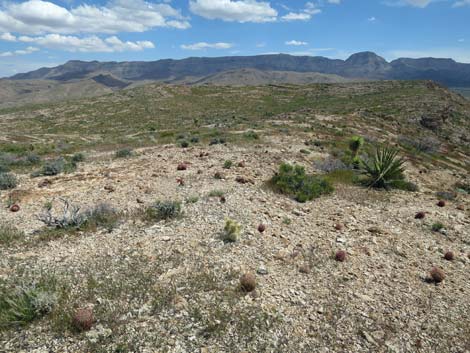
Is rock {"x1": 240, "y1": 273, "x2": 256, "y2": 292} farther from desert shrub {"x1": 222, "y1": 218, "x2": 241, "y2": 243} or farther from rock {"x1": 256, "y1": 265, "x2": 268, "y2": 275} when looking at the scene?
desert shrub {"x1": 222, "y1": 218, "x2": 241, "y2": 243}

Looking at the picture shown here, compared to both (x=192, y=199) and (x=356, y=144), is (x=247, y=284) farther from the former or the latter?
(x=356, y=144)

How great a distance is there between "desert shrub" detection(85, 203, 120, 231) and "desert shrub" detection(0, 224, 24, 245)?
1.78 metres

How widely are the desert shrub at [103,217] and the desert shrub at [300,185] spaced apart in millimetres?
6262

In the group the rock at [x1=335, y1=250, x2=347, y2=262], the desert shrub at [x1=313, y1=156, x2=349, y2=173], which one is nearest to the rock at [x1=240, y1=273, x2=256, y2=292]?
the rock at [x1=335, y1=250, x2=347, y2=262]

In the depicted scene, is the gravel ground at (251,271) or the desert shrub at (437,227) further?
the desert shrub at (437,227)

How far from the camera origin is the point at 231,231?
28.9 feet

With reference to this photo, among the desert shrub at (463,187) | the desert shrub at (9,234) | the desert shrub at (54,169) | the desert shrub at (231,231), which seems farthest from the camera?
the desert shrub at (463,187)

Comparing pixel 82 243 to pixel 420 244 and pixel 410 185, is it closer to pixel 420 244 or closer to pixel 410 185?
pixel 420 244

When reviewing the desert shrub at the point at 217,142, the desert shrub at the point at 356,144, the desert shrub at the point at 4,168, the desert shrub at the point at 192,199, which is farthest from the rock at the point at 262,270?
the desert shrub at the point at 4,168

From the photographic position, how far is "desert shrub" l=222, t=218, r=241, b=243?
8.69 meters

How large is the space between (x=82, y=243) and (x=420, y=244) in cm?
975

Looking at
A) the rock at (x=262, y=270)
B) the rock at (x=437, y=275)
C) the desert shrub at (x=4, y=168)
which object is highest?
the desert shrub at (x=4, y=168)

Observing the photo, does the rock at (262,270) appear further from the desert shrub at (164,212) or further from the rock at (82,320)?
the rock at (82,320)

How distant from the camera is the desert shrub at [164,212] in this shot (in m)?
9.88
